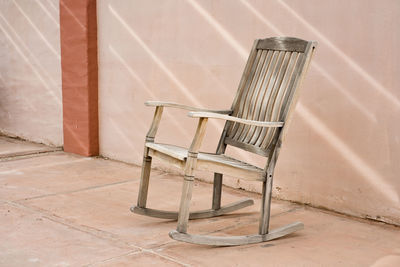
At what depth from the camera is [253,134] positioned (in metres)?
2.95

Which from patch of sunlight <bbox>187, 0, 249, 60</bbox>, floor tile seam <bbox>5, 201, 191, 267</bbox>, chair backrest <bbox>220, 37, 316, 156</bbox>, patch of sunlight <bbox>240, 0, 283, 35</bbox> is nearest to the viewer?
floor tile seam <bbox>5, 201, 191, 267</bbox>

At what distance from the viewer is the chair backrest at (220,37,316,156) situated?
9.13 ft

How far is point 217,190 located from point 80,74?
211 cm

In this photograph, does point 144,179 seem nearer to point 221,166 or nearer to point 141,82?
point 221,166

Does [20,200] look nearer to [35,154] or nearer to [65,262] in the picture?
[65,262]

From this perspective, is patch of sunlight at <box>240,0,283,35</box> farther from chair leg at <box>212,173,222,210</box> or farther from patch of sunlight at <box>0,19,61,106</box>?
patch of sunlight at <box>0,19,61,106</box>

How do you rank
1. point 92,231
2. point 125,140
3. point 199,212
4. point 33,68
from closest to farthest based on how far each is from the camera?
1. point 92,231
2. point 199,212
3. point 125,140
4. point 33,68

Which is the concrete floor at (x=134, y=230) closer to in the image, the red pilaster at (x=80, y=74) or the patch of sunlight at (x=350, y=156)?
the patch of sunlight at (x=350, y=156)

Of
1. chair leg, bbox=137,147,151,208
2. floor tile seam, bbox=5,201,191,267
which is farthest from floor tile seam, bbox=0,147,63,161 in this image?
chair leg, bbox=137,147,151,208

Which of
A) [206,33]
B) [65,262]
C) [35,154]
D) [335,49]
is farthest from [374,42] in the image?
[35,154]

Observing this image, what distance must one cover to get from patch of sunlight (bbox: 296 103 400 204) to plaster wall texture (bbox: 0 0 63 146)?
2.56 meters

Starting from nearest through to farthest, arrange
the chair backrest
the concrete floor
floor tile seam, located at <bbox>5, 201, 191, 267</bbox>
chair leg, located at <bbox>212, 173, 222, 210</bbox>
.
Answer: the concrete floor
floor tile seam, located at <bbox>5, 201, 191, 267</bbox>
the chair backrest
chair leg, located at <bbox>212, 173, 222, 210</bbox>

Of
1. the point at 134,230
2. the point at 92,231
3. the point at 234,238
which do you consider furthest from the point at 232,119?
the point at 92,231

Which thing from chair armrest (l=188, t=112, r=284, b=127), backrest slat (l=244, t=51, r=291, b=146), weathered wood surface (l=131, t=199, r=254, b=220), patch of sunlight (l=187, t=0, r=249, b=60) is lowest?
weathered wood surface (l=131, t=199, r=254, b=220)
